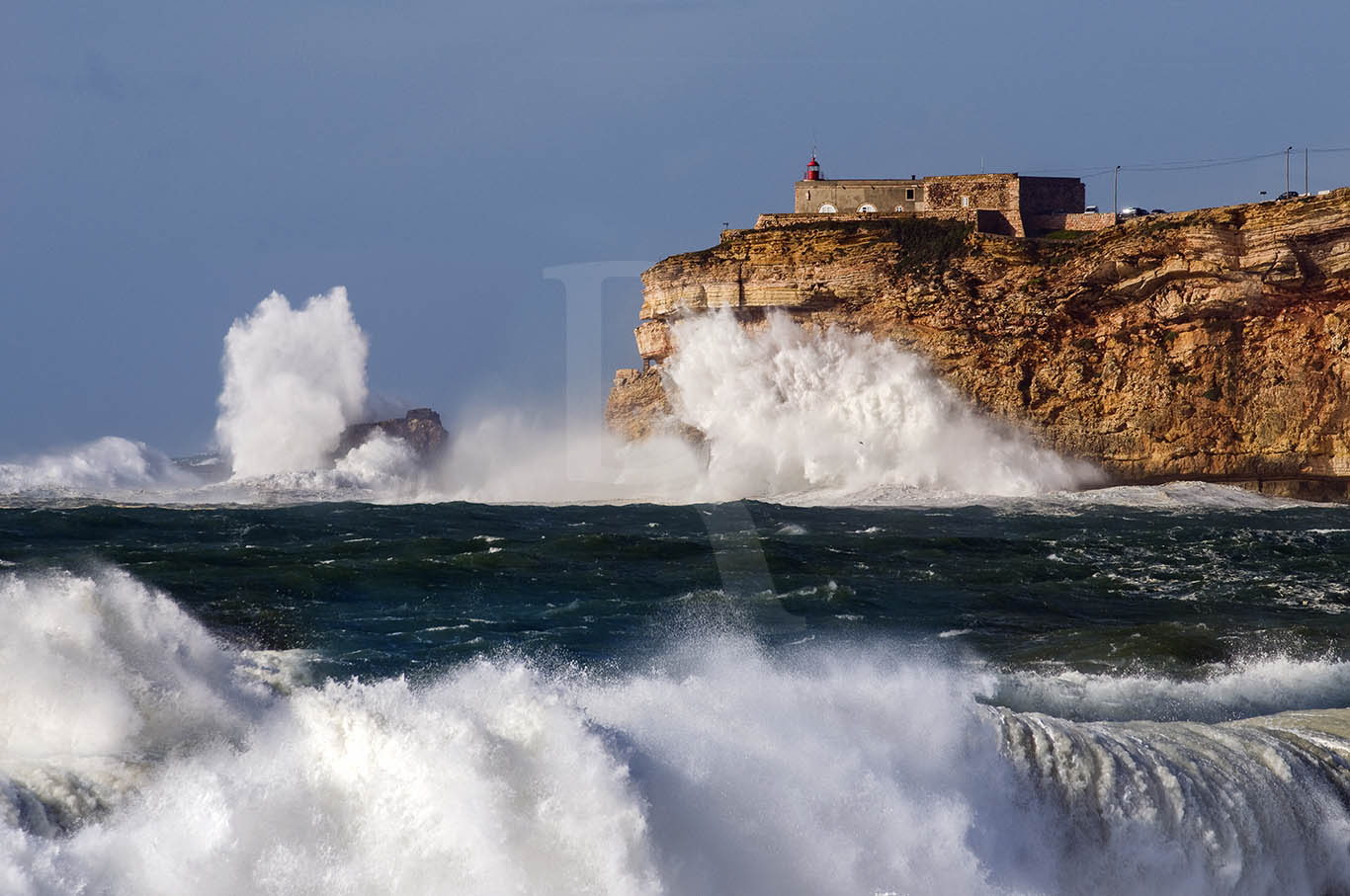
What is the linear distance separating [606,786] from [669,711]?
161cm

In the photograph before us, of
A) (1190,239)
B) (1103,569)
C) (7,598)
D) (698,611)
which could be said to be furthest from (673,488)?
(7,598)

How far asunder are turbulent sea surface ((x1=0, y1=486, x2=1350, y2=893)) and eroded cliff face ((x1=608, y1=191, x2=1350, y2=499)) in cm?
1818

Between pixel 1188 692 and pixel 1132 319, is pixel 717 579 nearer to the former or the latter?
pixel 1188 692

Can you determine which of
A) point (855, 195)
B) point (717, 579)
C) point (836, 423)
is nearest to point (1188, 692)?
point (717, 579)

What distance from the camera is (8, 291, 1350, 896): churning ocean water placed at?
682 cm

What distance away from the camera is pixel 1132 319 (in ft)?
112

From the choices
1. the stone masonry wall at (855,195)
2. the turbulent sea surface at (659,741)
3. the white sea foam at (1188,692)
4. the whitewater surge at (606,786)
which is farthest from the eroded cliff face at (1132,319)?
the whitewater surge at (606,786)

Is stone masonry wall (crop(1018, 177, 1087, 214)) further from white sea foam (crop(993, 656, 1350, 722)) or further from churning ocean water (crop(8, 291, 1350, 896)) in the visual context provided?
white sea foam (crop(993, 656, 1350, 722))

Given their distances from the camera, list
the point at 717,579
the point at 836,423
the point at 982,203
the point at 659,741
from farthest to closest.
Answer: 1. the point at 982,203
2. the point at 836,423
3. the point at 717,579
4. the point at 659,741

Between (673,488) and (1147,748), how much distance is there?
28.0 meters

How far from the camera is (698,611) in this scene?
49.0 feet

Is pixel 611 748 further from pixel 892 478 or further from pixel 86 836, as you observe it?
pixel 892 478

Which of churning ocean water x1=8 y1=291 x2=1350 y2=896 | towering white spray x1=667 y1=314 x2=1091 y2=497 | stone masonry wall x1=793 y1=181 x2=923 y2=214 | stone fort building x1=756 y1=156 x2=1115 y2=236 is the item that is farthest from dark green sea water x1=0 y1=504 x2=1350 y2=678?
A: stone masonry wall x1=793 y1=181 x2=923 y2=214

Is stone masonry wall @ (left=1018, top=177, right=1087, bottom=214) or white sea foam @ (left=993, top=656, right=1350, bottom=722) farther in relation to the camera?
stone masonry wall @ (left=1018, top=177, right=1087, bottom=214)
